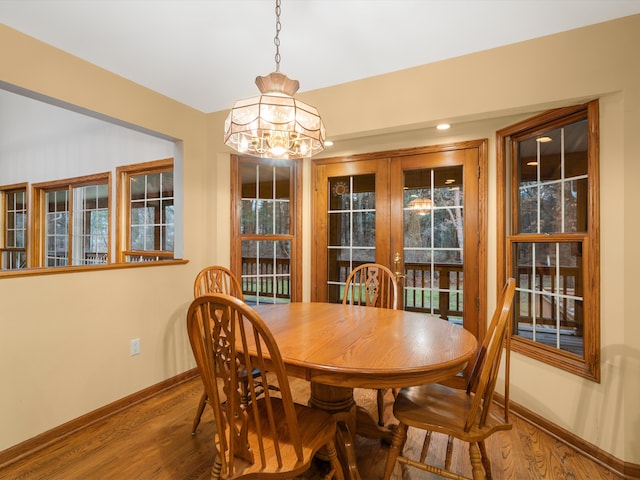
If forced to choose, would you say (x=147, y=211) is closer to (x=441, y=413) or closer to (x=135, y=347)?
(x=135, y=347)

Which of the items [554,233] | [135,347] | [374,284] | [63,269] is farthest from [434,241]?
[63,269]

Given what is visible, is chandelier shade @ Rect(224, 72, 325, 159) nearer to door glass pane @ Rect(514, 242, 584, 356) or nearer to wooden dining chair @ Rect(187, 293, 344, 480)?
wooden dining chair @ Rect(187, 293, 344, 480)

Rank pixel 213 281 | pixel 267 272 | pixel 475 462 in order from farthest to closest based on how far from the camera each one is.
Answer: pixel 267 272, pixel 213 281, pixel 475 462

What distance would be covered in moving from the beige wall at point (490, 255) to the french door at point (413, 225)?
0.15 meters

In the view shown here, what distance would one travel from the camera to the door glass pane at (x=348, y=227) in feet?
10.7

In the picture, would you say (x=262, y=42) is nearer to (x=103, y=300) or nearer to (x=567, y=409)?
(x=103, y=300)

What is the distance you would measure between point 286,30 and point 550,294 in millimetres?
2496

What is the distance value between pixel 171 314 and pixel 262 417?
5.86 feet

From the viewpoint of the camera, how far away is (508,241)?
2.58m

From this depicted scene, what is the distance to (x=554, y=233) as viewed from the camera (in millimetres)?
2289

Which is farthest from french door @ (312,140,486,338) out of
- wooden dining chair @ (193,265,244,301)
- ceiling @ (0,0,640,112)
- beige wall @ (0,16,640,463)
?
wooden dining chair @ (193,265,244,301)

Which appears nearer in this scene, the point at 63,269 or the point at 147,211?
the point at 63,269

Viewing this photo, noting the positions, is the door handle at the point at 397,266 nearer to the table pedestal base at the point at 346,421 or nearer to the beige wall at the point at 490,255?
the beige wall at the point at 490,255

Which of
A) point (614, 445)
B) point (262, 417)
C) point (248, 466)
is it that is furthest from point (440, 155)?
point (248, 466)
